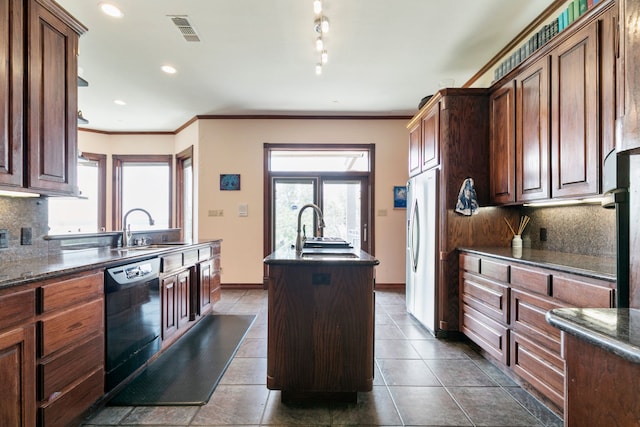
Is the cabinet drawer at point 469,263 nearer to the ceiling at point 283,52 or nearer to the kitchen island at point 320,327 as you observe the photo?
the kitchen island at point 320,327

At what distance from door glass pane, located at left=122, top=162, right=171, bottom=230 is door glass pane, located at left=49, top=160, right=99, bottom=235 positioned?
1.66 feet

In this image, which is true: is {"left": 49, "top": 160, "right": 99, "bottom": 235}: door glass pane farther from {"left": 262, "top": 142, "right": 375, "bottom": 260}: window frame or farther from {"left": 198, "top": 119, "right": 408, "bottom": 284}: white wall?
{"left": 262, "top": 142, "right": 375, "bottom": 260}: window frame

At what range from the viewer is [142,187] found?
632cm

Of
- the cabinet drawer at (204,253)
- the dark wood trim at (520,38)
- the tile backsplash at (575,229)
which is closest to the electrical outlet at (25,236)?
the cabinet drawer at (204,253)

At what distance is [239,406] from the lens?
201 cm

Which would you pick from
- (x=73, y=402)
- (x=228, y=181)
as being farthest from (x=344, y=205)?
(x=73, y=402)

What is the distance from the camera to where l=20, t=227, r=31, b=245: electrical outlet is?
211cm

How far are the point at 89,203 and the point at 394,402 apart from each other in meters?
6.51

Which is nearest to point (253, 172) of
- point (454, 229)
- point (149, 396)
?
point (454, 229)

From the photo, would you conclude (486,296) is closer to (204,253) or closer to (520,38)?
(520,38)

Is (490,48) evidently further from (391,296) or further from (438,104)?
(391,296)

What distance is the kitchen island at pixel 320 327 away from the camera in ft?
6.59

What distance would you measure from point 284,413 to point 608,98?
8.73 feet

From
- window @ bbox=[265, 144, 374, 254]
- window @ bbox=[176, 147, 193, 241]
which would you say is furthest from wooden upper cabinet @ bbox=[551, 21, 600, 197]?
window @ bbox=[176, 147, 193, 241]
